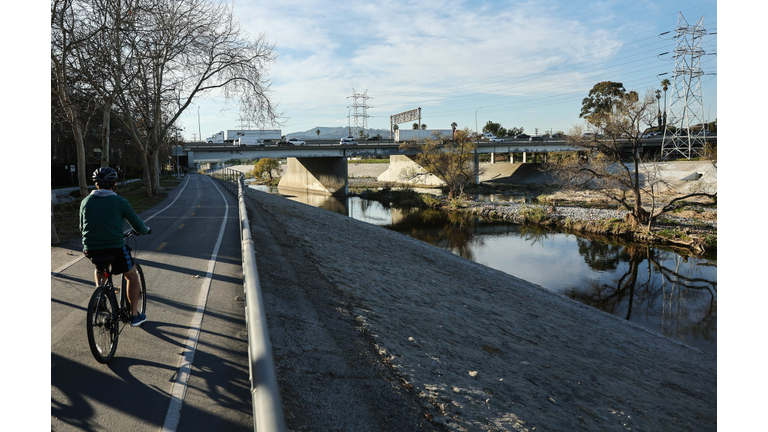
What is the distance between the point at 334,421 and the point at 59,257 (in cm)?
968

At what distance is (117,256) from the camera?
17.6 ft

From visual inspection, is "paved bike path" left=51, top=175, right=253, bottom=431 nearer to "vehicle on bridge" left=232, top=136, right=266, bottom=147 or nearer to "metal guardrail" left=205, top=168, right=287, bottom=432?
"metal guardrail" left=205, top=168, right=287, bottom=432

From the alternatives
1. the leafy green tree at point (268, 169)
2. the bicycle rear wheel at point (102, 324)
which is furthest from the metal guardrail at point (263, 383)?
the leafy green tree at point (268, 169)

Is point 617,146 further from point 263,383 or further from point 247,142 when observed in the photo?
point 247,142

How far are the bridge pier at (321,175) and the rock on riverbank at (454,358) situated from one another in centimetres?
4743

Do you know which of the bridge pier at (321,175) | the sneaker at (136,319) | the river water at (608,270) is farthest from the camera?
the bridge pier at (321,175)

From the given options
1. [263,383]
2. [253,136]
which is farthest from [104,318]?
[253,136]

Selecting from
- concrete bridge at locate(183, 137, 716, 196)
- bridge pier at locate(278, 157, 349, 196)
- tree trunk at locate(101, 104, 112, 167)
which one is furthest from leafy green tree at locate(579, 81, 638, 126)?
tree trunk at locate(101, 104, 112, 167)

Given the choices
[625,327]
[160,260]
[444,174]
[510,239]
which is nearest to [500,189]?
[444,174]

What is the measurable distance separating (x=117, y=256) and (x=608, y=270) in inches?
802

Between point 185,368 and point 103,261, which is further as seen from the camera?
point 103,261

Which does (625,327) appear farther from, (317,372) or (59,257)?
(59,257)

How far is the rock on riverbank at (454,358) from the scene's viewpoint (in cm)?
529

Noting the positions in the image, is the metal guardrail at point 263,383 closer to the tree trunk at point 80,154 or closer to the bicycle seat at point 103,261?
the bicycle seat at point 103,261
